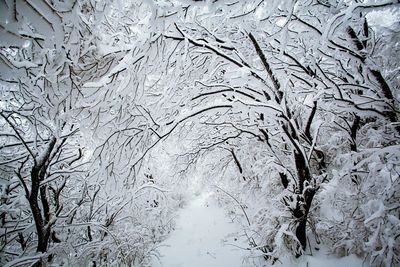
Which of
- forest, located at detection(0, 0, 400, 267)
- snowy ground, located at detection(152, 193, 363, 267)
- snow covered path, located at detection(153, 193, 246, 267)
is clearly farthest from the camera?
snow covered path, located at detection(153, 193, 246, 267)

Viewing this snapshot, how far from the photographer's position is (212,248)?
7074mm

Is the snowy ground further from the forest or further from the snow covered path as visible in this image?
the forest

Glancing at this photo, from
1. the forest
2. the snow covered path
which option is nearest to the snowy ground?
the snow covered path

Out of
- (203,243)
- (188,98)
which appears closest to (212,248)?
(203,243)

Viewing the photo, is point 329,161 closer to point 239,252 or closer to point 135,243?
point 239,252

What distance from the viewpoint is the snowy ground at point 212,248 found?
11.8 feet

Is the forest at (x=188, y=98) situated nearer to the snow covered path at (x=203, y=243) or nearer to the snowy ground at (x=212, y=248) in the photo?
the snowy ground at (x=212, y=248)


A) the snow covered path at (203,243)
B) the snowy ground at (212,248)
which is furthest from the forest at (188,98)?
the snow covered path at (203,243)

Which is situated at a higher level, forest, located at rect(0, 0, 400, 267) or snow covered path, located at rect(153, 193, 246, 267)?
forest, located at rect(0, 0, 400, 267)

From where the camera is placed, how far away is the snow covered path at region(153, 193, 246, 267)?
6066 millimetres

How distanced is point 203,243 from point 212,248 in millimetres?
700

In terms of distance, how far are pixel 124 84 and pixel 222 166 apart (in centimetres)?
614

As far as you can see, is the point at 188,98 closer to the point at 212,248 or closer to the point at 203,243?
the point at 212,248

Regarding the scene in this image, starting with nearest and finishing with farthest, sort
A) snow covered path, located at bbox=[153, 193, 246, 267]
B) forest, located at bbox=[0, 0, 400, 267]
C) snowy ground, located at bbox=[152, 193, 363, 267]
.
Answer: forest, located at bbox=[0, 0, 400, 267]
snowy ground, located at bbox=[152, 193, 363, 267]
snow covered path, located at bbox=[153, 193, 246, 267]
